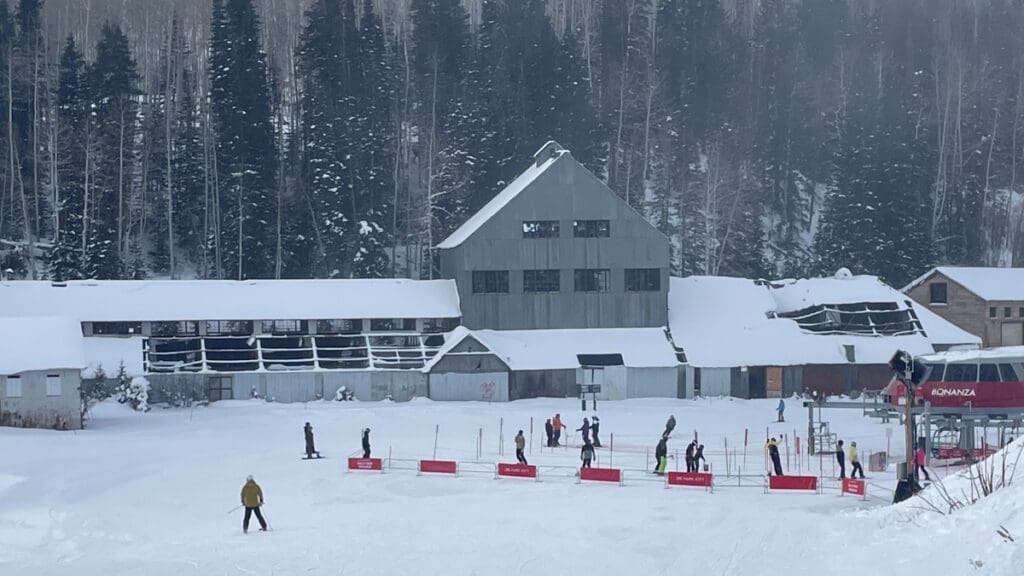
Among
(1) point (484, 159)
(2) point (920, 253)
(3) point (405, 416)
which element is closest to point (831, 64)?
(2) point (920, 253)

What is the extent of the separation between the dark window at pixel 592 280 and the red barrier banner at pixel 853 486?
2849 cm

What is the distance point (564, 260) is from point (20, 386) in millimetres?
25834


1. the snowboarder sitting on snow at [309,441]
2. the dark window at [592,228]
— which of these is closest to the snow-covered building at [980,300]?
the dark window at [592,228]

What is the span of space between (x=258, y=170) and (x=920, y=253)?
4061 centimetres

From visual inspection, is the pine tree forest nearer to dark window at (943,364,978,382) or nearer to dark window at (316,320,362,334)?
dark window at (316,320,362,334)

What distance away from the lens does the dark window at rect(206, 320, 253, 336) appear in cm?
5678

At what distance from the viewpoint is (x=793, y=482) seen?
33281mm

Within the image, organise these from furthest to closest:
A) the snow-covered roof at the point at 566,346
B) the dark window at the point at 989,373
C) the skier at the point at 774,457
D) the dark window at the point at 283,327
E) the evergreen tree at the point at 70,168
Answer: the evergreen tree at the point at 70,168 < the dark window at the point at 283,327 < the snow-covered roof at the point at 566,346 < the dark window at the point at 989,373 < the skier at the point at 774,457

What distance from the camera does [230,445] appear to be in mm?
41625

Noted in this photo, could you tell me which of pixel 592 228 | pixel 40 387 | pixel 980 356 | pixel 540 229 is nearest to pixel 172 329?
pixel 40 387

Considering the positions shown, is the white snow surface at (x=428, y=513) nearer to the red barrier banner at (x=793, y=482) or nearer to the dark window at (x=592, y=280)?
the red barrier banner at (x=793, y=482)

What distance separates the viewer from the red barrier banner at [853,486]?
31781mm

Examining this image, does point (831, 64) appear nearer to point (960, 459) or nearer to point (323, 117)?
point (323, 117)

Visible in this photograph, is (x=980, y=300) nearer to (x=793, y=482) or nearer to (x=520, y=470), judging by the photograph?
(x=793, y=482)
